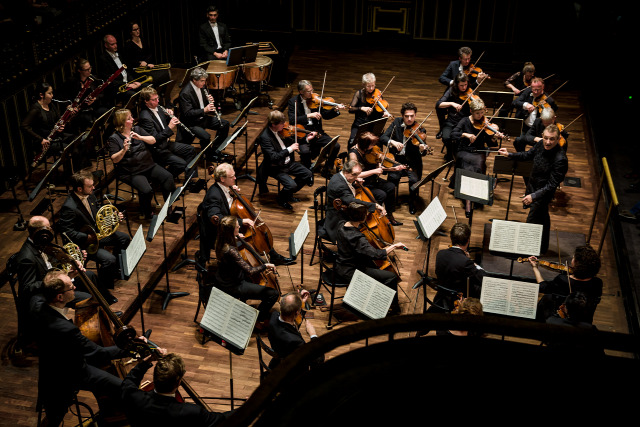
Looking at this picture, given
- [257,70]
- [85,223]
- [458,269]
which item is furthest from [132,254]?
[257,70]

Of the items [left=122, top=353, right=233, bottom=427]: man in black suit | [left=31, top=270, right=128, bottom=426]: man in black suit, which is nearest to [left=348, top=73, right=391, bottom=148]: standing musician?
[left=31, top=270, right=128, bottom=426]: man in black suit

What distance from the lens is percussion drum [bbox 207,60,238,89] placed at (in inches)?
385

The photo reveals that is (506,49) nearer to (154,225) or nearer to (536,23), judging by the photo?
(536,23)

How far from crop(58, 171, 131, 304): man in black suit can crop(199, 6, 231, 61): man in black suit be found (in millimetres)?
5238

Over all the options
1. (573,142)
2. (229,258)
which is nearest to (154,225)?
(229,258)

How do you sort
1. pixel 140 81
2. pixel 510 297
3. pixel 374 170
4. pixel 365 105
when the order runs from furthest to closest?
pixel 140 81, pixel 365 105, pixel 374 170, pixel 510 297

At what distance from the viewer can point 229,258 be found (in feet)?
19.1

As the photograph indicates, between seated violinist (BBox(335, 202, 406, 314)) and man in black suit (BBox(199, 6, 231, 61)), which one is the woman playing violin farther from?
man in black suit (BBox(199, 6, 231, 61))

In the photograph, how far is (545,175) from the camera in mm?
7289

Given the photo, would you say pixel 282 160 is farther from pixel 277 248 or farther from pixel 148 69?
pixel 148 69

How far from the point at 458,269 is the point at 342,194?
1.60 metres

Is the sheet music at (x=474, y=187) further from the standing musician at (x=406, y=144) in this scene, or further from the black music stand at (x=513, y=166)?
the standing musician at (x=406, y=144)

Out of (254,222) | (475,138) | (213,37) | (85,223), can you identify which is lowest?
(254,222)

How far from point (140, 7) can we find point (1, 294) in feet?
19.6
